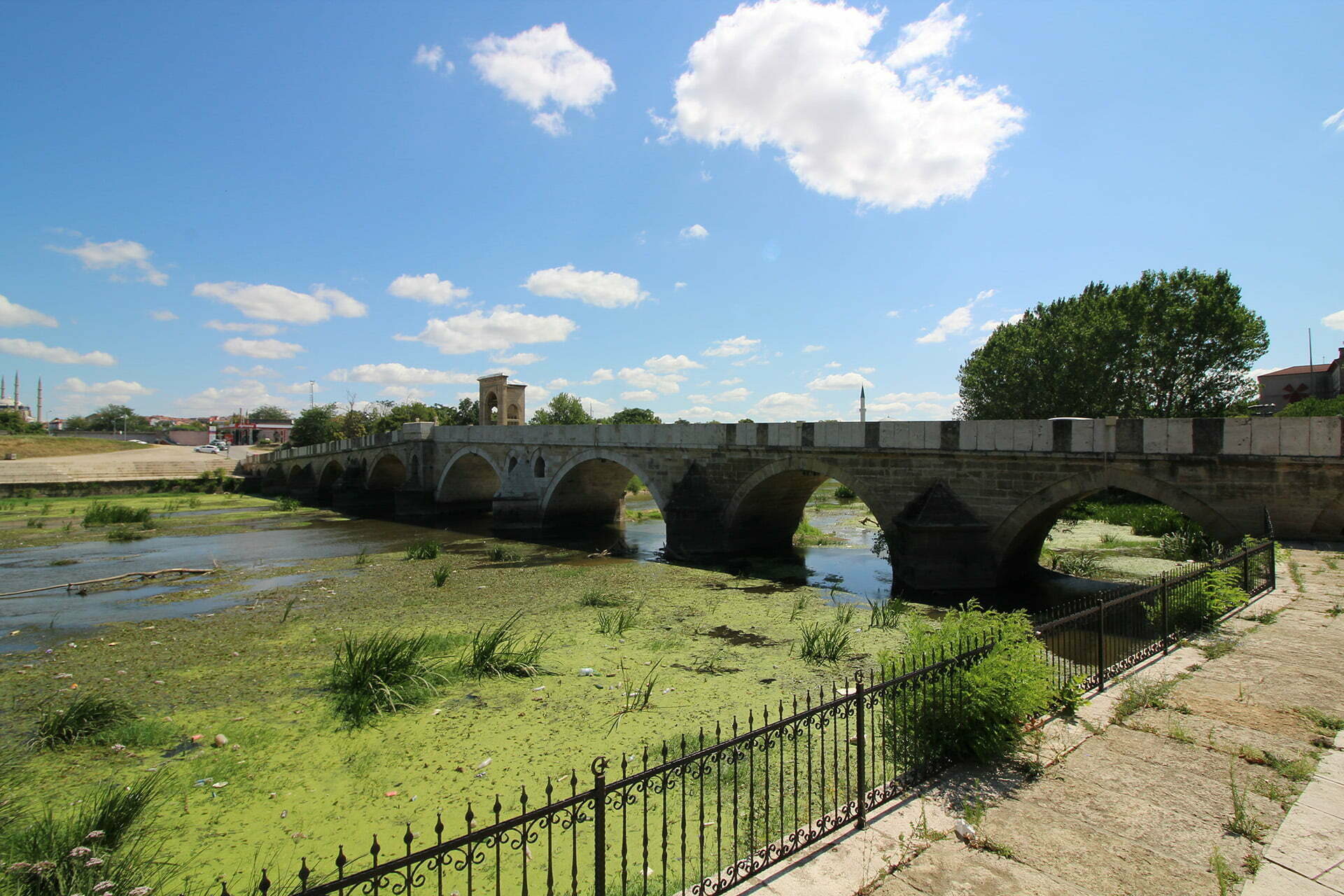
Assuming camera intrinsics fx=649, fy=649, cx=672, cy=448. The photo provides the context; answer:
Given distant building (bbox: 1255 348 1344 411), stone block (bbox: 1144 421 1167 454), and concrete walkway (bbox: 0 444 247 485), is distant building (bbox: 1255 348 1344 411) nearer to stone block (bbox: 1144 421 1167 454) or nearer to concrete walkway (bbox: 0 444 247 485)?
stone block (bbox: 1144 421 1167 454)

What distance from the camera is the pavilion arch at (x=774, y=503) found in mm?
16375

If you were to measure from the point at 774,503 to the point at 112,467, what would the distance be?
2057 inches

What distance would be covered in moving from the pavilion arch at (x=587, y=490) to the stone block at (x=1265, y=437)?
16.8m

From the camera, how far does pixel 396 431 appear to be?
109ft

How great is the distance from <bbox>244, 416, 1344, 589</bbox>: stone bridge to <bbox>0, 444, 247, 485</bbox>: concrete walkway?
122 feet

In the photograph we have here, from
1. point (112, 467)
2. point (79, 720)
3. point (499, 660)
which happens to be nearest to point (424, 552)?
point (499, 660)

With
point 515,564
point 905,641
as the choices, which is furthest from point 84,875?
point 515,564

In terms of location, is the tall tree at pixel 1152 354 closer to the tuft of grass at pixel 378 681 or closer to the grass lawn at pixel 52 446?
A: the tuft of grass at pixel 378 681

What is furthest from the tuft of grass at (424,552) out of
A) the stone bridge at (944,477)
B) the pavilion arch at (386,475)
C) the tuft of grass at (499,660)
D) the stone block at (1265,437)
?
the stone block at (1265,437)

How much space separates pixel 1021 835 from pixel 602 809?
7.91ft

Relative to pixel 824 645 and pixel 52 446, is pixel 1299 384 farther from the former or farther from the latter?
pixel 52 446

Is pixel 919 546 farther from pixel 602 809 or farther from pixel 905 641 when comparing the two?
pixel 602 809

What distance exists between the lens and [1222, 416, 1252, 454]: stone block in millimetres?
10227

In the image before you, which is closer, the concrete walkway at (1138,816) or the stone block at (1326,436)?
the concrete walkway at (1138,816)
